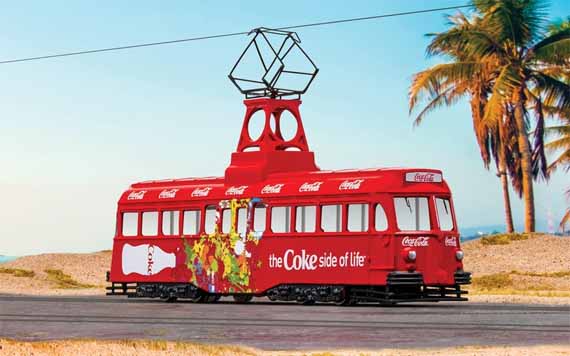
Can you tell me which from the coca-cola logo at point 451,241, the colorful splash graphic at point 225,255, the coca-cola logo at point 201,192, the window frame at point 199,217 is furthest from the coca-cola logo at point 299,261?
the coca-cola logo at point 201,192

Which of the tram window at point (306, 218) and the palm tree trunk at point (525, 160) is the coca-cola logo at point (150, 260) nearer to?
the tram window at point (306, 218)

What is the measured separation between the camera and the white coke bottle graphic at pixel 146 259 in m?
32.5

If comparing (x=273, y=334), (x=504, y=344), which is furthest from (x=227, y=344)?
(x=504, y=344)

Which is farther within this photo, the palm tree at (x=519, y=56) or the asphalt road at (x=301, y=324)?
the palm tree at (x=519, y=56)

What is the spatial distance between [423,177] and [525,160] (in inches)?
956

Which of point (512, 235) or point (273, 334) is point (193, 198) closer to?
point (273, 334)

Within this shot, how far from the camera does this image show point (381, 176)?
2772 cm

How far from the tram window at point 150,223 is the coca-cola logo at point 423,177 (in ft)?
26.2

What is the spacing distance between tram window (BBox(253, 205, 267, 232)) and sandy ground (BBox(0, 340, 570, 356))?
13288 millimetres

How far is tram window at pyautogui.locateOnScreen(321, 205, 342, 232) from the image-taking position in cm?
2828

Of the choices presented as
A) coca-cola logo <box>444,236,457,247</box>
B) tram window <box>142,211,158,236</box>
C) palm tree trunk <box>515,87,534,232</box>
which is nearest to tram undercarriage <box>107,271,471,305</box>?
→ coca-cola logo <box>444,236,457,247</box>

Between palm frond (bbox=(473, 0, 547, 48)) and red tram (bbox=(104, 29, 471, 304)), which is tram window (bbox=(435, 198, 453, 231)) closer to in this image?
red tram (bbox=(104, 29, 471, 304))

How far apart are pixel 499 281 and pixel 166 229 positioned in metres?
11.7

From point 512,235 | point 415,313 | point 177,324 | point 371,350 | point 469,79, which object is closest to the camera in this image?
point 371,350
